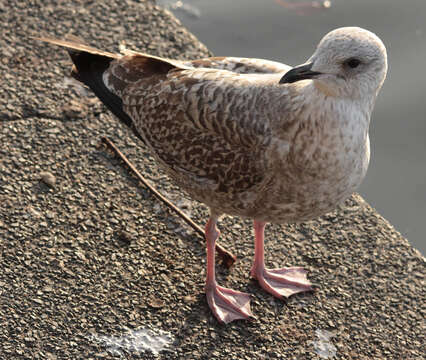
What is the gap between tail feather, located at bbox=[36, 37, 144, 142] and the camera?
4.75 meters

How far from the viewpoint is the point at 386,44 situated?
7.04 metres

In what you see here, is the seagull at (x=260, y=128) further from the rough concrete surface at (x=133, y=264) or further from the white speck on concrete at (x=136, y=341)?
the white speck on concrete at (x=136, y=341)

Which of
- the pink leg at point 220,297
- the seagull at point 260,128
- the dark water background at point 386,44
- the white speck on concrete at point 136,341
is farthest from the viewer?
the dark water background at point 386,44

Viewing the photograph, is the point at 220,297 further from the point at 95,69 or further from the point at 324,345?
the point at 95,69

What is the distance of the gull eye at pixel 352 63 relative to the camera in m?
3.60

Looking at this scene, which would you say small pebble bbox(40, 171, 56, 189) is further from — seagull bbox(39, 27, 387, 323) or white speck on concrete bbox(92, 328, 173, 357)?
white speck on concrete bbox(92, 328, 173, 357)

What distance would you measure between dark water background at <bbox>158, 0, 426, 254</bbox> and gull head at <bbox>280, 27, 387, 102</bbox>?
2.57m

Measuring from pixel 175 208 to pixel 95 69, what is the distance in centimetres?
111

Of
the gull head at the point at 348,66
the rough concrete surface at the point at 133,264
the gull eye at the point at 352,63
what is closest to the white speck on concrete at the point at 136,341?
the rough concrete surface at the point at 133,264

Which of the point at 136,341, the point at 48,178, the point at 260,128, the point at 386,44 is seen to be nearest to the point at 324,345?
the point at 136,341

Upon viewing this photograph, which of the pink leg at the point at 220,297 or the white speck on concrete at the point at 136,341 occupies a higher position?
the pink leg at the point at 220,297

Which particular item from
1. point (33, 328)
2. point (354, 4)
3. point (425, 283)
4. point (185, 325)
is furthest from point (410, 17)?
point (33, 328)

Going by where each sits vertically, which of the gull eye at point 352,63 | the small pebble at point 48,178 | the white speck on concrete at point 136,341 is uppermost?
the gull eye at point 352,63

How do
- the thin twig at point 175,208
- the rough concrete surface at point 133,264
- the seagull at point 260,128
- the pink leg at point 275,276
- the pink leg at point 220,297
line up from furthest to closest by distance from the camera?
the thin twig at point 175,208, the pink leg at point 275,276, the pink leg at point 220,297, the rough concrete surface at point 133,264, the seagull at point 260,128
